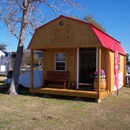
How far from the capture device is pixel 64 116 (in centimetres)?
670

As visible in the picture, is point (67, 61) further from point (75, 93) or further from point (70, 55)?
point (75, 93)

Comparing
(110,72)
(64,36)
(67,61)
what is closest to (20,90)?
(67,61)

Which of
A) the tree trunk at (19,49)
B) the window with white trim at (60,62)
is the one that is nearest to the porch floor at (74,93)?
the tree trunk at (19,49)

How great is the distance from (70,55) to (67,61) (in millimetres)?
371

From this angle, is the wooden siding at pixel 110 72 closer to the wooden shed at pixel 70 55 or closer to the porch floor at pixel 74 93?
the wooden shed at pixel 70 55

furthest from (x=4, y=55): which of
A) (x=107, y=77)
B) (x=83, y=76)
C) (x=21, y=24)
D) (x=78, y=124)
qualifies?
(x=78, y=124)

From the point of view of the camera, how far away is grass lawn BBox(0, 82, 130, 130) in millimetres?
5666

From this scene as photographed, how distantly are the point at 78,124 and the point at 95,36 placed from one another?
4.63 metres

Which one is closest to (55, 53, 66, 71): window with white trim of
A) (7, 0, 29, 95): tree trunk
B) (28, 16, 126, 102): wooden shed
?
(28, 16, 126, 102): wooden shed

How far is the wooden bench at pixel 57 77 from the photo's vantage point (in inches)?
445

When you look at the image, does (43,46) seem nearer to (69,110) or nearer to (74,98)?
(74,98)

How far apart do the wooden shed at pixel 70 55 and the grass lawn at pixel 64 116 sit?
51.6 inches

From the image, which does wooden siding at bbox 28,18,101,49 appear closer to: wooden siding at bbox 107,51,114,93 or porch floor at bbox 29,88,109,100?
porch floor at bbox 29,88,109,100

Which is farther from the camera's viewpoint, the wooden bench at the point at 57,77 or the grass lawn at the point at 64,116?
the wooden bench at the point at 57,77
